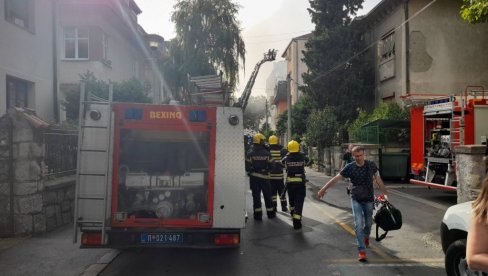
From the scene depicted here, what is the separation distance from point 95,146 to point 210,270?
7.17 ft

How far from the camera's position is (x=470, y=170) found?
969 centimetres

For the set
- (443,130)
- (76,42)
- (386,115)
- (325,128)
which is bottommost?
(443,130)

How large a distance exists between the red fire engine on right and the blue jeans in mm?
5451

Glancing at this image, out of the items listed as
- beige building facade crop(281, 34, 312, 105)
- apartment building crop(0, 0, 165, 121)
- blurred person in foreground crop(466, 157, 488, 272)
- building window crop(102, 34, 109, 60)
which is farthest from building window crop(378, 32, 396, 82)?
beige building facade crop(281, 34, 312, 105)

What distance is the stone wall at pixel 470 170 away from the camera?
9.55 m

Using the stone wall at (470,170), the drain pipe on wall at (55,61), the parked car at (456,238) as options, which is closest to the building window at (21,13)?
the drain pipe on wall at (55,61)

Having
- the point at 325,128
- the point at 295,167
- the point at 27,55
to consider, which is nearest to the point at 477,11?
the point at 295,167

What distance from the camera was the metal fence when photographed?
28.1 ft

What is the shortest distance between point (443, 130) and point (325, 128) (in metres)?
11.4

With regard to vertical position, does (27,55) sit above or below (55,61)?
below

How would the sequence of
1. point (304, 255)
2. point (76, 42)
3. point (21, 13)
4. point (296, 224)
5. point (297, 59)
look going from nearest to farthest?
point (304, 255), point (296, 224), point (21, 13), point (76, 42), point (297, 59)

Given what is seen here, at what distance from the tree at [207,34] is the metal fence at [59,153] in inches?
622

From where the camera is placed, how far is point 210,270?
6117mm

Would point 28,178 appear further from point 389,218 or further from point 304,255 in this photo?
point 389,218
